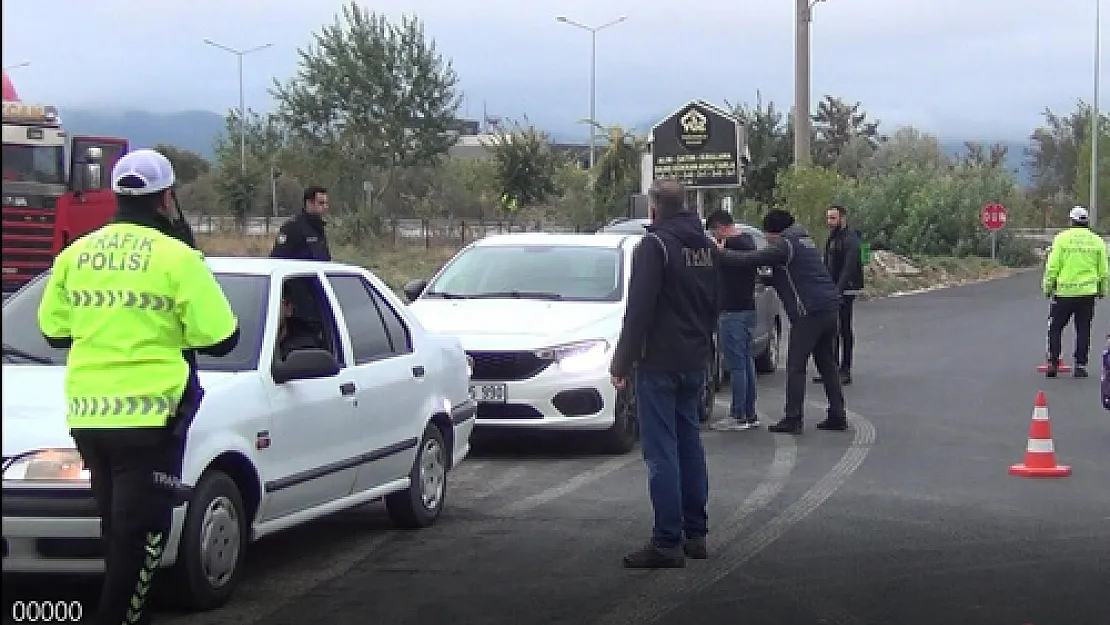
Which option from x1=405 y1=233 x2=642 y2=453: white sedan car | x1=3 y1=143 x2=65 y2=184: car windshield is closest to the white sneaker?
x1=405 y1=233 x2=642 y2=453: white sedan car

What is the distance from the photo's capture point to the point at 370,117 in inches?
1834

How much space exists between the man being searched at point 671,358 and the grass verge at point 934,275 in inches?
975

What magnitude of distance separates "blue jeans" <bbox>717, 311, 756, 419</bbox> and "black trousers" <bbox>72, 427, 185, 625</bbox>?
25.1ft

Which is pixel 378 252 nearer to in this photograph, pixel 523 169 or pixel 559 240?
pixel 523 169

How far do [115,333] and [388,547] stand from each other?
307 cm

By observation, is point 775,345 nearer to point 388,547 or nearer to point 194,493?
point 388,547

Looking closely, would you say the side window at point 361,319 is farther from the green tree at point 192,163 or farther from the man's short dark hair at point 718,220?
the green tree at point 192,163

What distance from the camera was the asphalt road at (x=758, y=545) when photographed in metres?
6.47

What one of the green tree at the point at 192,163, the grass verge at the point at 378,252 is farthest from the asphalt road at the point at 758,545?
the green tree at the point at 192,163

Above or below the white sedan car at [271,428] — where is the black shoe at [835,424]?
below

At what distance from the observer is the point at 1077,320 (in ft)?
55.0

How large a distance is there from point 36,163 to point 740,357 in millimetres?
15463

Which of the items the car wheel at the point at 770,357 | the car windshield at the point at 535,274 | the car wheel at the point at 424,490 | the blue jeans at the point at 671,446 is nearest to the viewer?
the blue jeans at the point at 671,446
